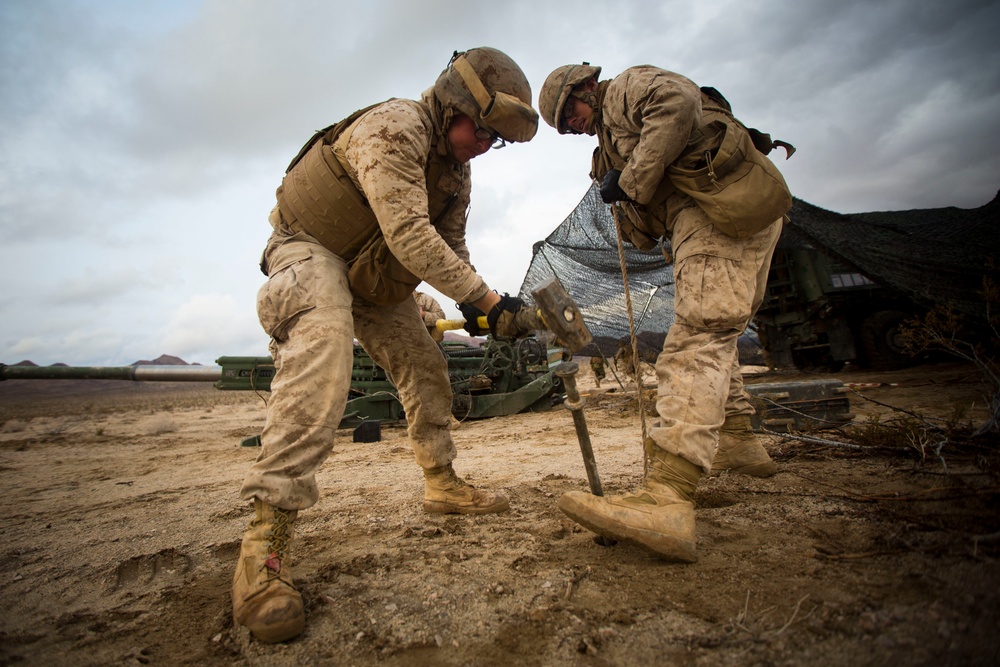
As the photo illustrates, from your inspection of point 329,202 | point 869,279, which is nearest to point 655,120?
point 329,202

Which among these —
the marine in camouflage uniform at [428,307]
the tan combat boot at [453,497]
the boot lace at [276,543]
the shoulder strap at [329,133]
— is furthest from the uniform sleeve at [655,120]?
the marine in camouflage uniform at [428,307]

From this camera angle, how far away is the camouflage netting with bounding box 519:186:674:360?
6.60m

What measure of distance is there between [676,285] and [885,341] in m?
7.85

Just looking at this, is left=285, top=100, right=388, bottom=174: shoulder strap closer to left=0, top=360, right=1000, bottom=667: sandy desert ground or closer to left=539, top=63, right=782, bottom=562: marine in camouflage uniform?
left=539, top=63, right=782, bottom=562: marine in camouflage uniform

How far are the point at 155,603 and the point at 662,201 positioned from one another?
92.6 inches

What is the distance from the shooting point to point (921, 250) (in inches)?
234

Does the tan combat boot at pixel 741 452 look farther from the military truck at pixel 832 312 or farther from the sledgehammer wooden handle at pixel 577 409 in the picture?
the military truck at pixel 832 312

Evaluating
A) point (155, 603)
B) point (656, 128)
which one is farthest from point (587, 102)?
point (155, 603)

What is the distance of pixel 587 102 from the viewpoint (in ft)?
7.29

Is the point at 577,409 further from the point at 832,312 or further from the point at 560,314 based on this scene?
the point at 832,312

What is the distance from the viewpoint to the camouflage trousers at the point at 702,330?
164 centimetres

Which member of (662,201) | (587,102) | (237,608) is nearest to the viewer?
(237,608)

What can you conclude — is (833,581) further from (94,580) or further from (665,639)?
(94,580)

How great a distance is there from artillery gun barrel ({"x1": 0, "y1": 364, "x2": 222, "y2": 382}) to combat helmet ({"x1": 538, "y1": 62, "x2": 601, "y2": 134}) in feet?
18.7
